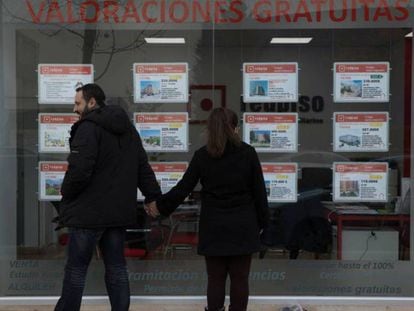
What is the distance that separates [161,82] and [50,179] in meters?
1.30

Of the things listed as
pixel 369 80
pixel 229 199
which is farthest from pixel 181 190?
pixel 369 80

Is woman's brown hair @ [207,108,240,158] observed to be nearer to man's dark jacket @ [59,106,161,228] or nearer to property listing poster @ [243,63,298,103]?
man's dark jacket @ [59,106,161,228]

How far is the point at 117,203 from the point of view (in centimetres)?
434

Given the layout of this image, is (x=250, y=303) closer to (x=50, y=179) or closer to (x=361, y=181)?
(x=361, y=181)

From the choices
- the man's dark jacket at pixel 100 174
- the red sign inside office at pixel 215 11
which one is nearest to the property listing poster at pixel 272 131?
the red sign inside office at pixel 215 11

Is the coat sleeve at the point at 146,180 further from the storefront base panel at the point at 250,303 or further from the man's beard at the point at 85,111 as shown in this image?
the storefront base panel at the point at 250,303

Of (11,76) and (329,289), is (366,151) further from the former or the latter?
(11,76)

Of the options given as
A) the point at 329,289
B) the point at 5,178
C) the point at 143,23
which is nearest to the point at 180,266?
the point at 329,289

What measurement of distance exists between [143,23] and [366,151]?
7.37 feet

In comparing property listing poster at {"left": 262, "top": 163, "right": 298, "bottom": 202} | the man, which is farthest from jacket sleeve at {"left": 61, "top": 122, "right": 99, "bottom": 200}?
property listing poster at {"left": 262, "top": 163, "right": 298, "bottom": 202}

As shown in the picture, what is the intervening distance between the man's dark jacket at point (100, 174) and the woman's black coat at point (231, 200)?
54 centimetres

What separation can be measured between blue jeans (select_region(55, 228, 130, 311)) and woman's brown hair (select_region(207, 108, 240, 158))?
0.90 m

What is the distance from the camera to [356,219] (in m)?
5.66

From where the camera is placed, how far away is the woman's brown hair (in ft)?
14.0
